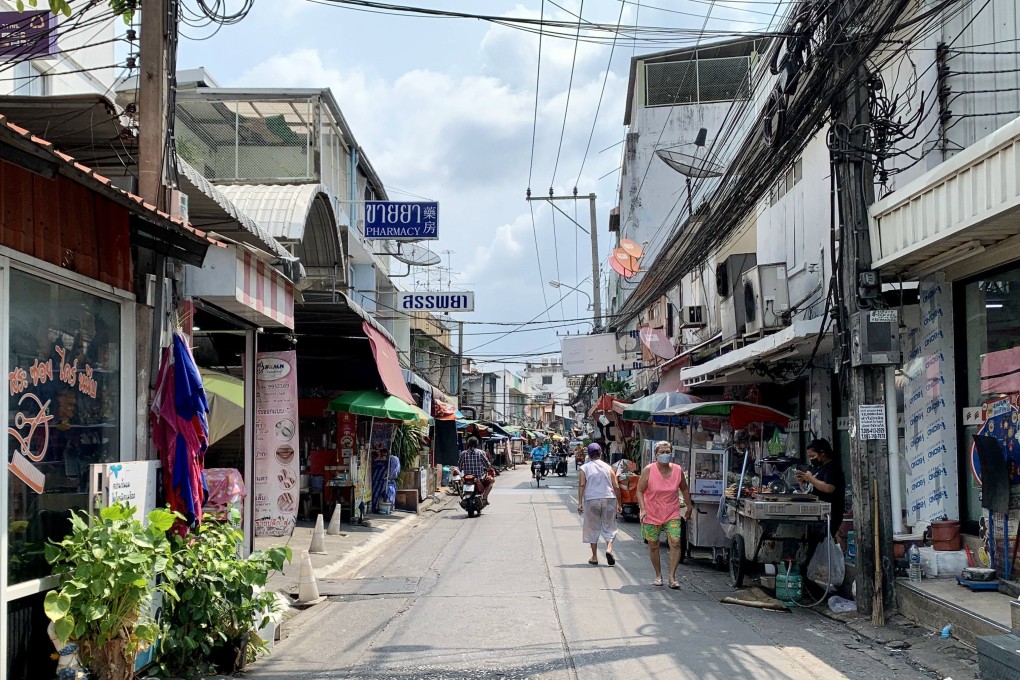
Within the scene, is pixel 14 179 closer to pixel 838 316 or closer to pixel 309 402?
Result: pixel 838 316

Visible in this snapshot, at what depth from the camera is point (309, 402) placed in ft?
60.1

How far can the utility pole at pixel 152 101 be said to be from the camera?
24.1 feet

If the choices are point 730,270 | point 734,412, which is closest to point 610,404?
point 730,270

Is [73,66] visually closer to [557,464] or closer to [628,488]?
[628,488]

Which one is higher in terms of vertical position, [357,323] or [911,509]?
[357,323]

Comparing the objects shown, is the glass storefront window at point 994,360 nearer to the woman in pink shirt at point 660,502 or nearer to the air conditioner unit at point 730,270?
the woman in pink shirt at point 660,502

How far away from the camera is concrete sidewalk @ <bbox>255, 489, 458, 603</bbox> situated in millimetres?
11753

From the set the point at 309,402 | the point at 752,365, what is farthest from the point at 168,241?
the point at 309,402

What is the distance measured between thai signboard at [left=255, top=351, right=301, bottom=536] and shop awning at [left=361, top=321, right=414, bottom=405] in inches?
203

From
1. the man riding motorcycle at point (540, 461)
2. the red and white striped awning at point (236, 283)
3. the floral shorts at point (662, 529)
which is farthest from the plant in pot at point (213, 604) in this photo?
the man riding motorcycle at point (540, 461)

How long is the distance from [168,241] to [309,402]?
451 inches

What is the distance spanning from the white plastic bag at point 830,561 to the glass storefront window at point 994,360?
1.45m

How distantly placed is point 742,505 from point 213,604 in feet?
21.8

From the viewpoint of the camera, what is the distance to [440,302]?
2316 cm
